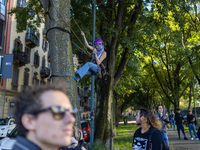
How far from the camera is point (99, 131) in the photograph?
431 inches

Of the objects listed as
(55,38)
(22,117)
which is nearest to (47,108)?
(22,117)

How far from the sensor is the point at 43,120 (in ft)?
4.23

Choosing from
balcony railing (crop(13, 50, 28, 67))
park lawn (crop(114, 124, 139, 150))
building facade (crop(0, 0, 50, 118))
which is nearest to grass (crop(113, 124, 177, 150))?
park lawn (crop(114, 124, 139, 150))

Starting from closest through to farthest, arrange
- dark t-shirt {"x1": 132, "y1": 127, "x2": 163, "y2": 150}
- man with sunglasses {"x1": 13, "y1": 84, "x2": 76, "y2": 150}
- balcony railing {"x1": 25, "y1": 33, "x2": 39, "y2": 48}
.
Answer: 1. man with sunglasses {"x1": 13, "y1": 84, "x2": 76, "y2": 150}
2. dark t-shirt {"x1": 132, "y1": 127, "x2": 163, "y2": 150}
3. balcony railing {"x1": 25, "y1": 33, "x2": 39, "y2": 48}

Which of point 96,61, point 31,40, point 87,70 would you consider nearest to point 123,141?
point 96,61

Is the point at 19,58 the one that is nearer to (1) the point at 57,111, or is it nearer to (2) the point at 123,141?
(2) the point at 123,141

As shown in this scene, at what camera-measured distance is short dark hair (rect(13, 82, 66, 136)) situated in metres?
1.33

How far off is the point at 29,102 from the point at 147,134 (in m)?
3.09

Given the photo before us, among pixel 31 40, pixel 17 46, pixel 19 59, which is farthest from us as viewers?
pixel 31 40

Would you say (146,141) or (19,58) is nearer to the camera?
(146,141)

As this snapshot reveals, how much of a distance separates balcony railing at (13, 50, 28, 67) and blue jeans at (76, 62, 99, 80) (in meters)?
23.4

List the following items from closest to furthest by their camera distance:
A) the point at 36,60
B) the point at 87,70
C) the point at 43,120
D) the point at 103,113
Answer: the point at 43,120
the point at 87,70
the point at 103,113
the point at 36,60

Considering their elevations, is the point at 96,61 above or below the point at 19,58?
below

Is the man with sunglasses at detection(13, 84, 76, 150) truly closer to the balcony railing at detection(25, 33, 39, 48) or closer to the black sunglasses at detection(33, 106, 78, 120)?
the black sunglasses at detection(33, 106, 78, 120)
